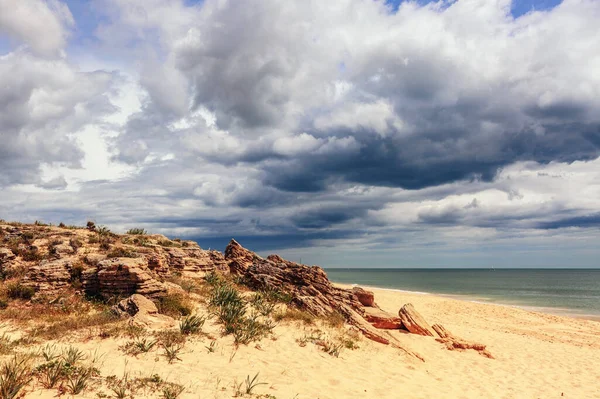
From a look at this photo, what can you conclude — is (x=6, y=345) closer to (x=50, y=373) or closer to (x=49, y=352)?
(x=49, y=352)

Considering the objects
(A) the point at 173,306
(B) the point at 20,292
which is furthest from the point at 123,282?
(B) the point at 20,292

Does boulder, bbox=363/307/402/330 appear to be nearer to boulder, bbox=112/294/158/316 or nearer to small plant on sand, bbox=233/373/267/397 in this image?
small plant on sand, bbox=233/373/267/397

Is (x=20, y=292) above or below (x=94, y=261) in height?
below

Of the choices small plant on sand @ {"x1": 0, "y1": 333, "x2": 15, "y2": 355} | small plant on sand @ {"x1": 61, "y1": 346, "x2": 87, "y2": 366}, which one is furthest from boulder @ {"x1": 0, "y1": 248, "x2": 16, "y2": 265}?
small plant on sand @ {"x1": 61, "y1": 346, "x2": 87, "y2": 366}

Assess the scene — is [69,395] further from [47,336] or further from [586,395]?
[586,395]

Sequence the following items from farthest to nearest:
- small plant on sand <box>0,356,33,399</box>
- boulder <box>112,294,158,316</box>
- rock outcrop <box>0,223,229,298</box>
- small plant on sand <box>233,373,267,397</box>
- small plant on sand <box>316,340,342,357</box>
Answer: rock outcrop <box>0,223,229,298</box>, boulder <box>112,294,158,316</box>, small plant on sand <box>316,340,342,357</box>, small plant on sand <box>233,373,267,397</box>, small plant on sand <box>0,356,33,399</box>

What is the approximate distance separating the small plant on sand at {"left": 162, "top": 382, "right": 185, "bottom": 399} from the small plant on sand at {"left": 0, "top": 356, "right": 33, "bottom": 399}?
9.18 feet

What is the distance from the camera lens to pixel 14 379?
710cm

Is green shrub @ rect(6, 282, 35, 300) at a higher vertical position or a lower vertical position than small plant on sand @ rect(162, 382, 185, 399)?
higher

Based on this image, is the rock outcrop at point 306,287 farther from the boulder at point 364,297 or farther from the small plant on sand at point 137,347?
the small plant on sand at point 137,347

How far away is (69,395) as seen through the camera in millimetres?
7312

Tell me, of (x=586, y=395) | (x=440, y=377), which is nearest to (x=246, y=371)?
(x=440, y=377)

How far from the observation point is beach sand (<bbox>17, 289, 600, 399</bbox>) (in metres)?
9.35

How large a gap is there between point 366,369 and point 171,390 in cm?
703
